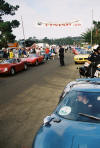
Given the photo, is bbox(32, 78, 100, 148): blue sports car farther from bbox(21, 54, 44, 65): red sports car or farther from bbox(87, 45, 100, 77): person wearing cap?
bbox(21, 54, 44, 65): red sports car

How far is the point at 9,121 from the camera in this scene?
6.25m

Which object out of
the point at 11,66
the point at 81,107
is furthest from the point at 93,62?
the point at 11,66

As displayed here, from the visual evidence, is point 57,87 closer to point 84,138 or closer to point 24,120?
point 24,120

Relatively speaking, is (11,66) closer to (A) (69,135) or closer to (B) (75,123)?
(B) (75,123)

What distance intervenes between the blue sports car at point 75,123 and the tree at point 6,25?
33.1 meters

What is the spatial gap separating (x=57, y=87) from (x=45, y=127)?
698cm

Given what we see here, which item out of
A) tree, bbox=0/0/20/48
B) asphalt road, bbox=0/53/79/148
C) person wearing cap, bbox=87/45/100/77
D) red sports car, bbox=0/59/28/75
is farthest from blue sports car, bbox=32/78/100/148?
tree, bbox=0/0/20/48

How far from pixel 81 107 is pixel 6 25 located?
3372 centimetres

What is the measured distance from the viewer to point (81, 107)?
3.94 meters

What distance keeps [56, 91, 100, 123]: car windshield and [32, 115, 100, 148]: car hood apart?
168mm

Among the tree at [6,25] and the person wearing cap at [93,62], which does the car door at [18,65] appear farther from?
the tree at [6,25]

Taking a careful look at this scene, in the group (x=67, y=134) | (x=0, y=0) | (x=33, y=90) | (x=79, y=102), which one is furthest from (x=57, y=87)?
(x=0, y=0)

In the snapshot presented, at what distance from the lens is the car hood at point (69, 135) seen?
302 centimetres

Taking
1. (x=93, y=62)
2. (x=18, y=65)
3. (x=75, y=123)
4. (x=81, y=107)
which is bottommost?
(x=18, y=65)
